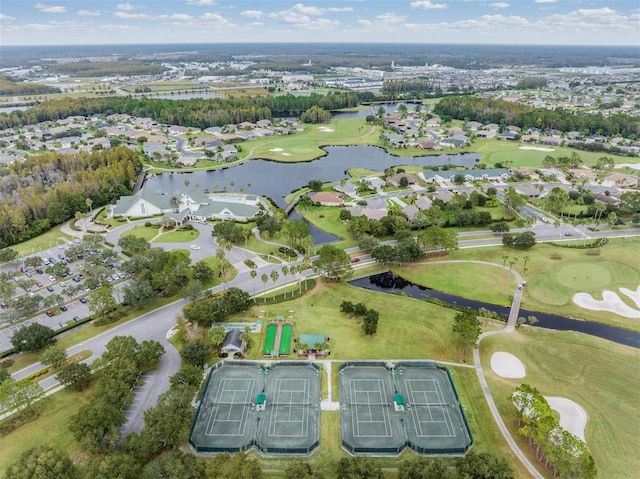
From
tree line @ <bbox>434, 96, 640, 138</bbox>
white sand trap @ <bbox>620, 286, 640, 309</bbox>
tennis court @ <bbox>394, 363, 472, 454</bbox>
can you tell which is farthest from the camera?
tree line @ <bbox>434, 96, 640, 138</bbox>

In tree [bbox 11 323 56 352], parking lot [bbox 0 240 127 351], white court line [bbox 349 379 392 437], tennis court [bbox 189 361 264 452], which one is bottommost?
tennis court [bbox 189 361 264 452]

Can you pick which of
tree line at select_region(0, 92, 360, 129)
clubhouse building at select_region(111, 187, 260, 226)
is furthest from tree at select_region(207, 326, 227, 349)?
tree line at select_region(0, 92, 360, 129)

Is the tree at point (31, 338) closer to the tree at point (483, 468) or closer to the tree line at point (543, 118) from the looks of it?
the tree at point (483, 468)

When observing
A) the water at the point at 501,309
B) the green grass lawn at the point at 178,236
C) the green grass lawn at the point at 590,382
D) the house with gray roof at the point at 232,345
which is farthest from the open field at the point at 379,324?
the green grass lawn at the point at 178,236

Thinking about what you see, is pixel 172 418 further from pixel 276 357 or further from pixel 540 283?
pixel 540 283

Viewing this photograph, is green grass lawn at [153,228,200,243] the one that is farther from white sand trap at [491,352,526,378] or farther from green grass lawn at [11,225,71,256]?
white sand trap at [491,352,526,378]

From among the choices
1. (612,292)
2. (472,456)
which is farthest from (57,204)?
(612,292)

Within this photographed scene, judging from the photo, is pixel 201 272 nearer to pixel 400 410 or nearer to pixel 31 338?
pixel 31 338

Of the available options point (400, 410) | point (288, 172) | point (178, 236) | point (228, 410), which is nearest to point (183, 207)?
point (178, 236)
